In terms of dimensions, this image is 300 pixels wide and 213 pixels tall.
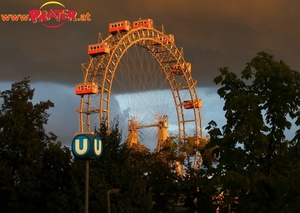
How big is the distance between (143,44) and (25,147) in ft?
90.2

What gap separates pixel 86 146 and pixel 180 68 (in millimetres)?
48526

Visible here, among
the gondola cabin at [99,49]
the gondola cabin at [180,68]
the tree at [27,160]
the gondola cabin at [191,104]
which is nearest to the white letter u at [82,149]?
the tree at [27,160]

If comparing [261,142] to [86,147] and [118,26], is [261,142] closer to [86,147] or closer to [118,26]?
[86,147]

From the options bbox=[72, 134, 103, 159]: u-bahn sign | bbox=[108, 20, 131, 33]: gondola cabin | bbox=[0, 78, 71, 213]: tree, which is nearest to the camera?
bbox=[72, 134, 103, 159]: u-bahn sign

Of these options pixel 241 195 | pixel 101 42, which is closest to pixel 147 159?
pixel 101 42

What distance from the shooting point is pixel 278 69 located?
63.6 feet

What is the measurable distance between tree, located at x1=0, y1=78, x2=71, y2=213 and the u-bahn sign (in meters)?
13.7

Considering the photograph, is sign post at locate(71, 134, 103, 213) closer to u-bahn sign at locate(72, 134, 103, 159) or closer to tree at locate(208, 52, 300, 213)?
u-bahn sign at locate(72, 134, 103, 159)

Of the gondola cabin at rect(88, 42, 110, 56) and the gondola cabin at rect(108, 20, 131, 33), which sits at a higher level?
the gondola cabin at rect(108, 20, 131, 33)

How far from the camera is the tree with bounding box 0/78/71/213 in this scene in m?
28.8

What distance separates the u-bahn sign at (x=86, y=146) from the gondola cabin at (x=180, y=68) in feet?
156

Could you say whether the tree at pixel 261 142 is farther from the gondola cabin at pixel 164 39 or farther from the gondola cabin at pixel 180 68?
the gondola cabin at pixel 180 68

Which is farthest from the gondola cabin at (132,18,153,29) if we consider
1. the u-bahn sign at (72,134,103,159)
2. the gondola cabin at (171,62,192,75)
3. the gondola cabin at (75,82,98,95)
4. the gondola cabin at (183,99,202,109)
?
the u-bahn sign at (72,134,103,159)

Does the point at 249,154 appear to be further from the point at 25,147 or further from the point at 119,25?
the point at 119,25
